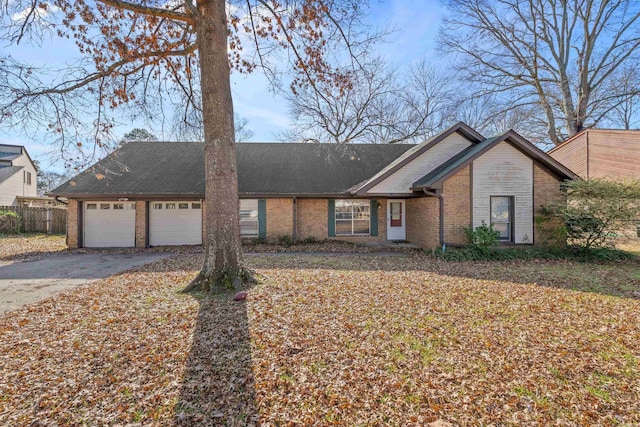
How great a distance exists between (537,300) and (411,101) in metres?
20.8

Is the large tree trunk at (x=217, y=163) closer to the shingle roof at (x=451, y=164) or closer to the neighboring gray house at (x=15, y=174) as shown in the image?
the shingle roof at (x=451, y=164)

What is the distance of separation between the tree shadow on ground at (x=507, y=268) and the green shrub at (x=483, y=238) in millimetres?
667

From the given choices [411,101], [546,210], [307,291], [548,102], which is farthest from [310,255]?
[548,102]

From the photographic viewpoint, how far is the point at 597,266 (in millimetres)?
9508

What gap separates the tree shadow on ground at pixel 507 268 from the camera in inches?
284

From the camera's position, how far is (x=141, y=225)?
1374 centimetres

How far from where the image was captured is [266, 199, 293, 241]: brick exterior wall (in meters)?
13.9

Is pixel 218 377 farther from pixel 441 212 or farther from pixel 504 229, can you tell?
pixel 504 229

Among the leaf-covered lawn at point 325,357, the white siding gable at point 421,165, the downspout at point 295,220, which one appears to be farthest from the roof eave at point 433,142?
the leaf-covered lawn at point 325,357

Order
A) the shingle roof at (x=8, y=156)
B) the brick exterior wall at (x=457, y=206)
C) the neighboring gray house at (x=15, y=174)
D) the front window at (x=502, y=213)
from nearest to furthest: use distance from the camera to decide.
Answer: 1. the brick exterior wall at (x=457, y=206)
2. the front window at (x=502, y=213)
3. the neighboring gray house at (x=15, y=174)
4. the shingle roof at (x=8, y=156)

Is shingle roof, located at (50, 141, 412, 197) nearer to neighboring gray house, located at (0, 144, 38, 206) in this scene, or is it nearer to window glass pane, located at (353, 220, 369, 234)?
window glass pane, located at (353, 220, 369, 234)

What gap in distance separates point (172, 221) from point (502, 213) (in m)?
14.0

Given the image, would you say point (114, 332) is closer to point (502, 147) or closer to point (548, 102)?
point (502, 147)

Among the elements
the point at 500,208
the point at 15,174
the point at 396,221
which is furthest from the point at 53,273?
the point at 15,174
